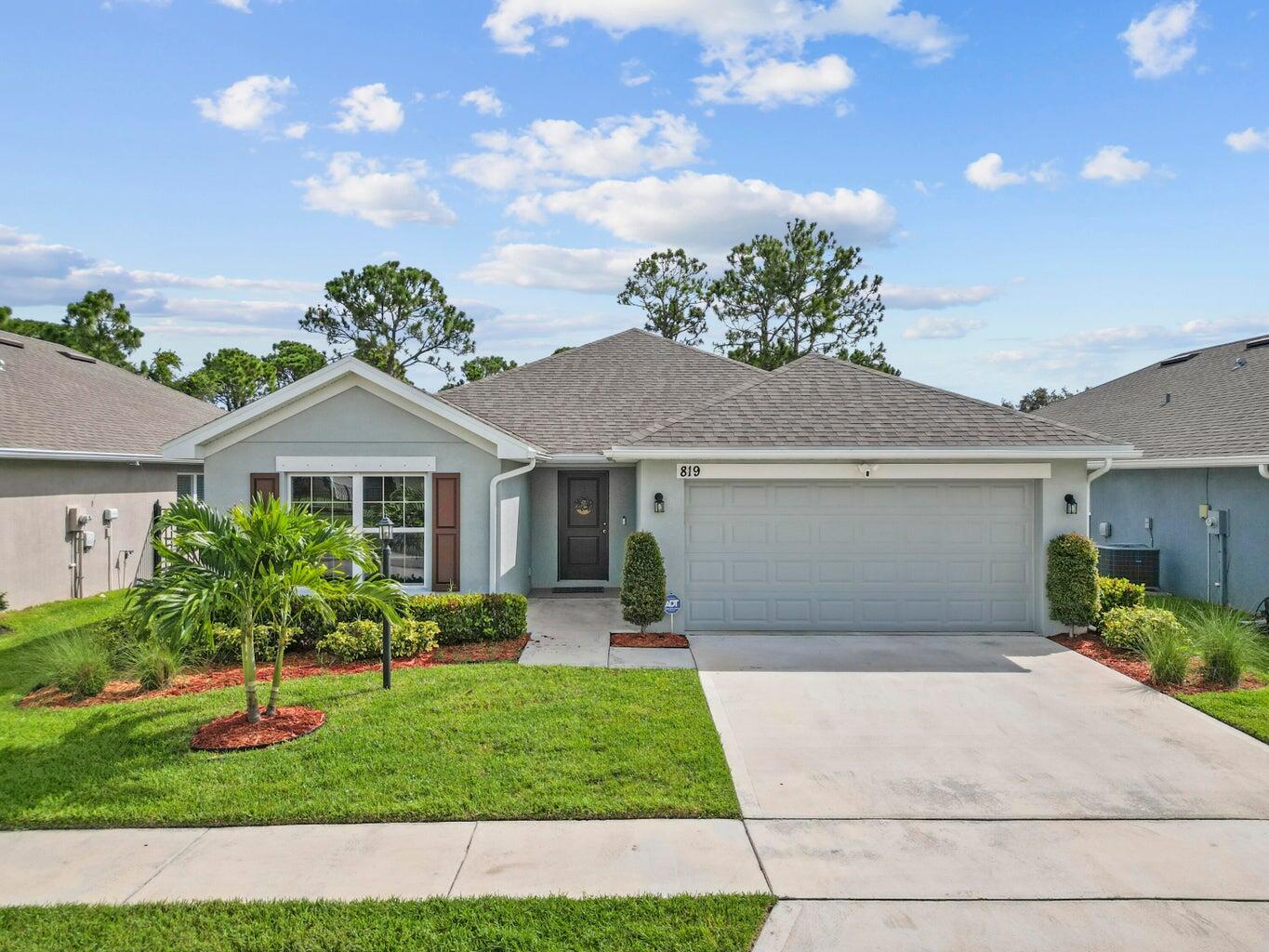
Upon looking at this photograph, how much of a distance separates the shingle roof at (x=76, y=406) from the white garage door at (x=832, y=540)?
1154cm

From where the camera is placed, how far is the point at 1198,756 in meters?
6.32

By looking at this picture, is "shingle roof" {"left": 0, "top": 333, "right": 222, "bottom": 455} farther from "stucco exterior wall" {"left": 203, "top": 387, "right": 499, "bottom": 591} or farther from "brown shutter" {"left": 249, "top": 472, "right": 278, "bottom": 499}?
"brown shutter" {"left": 249, "top": 472, "right": 278, "bottom": 499}

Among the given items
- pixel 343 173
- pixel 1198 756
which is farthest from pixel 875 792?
pixel 343 173

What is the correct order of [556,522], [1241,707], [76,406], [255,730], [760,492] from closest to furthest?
[255,730]
[1241,707]
[760,492]
[556,522]
[76,406]

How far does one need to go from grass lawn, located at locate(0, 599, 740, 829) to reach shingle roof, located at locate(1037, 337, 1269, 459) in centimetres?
1142

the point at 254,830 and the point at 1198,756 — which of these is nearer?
the point at 254,830

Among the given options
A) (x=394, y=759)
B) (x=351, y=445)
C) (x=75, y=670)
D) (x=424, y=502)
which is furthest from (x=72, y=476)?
(x=394, y=759)

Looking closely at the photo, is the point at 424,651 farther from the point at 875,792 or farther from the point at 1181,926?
the point at 1181,926

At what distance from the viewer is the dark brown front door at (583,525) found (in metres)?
14.4

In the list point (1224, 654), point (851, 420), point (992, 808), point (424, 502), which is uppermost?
point (851, 420)

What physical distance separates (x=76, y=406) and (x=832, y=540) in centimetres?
1586

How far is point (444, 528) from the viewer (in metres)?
11.1

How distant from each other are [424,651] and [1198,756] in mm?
8214

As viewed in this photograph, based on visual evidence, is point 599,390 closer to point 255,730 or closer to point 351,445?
point 351,445
